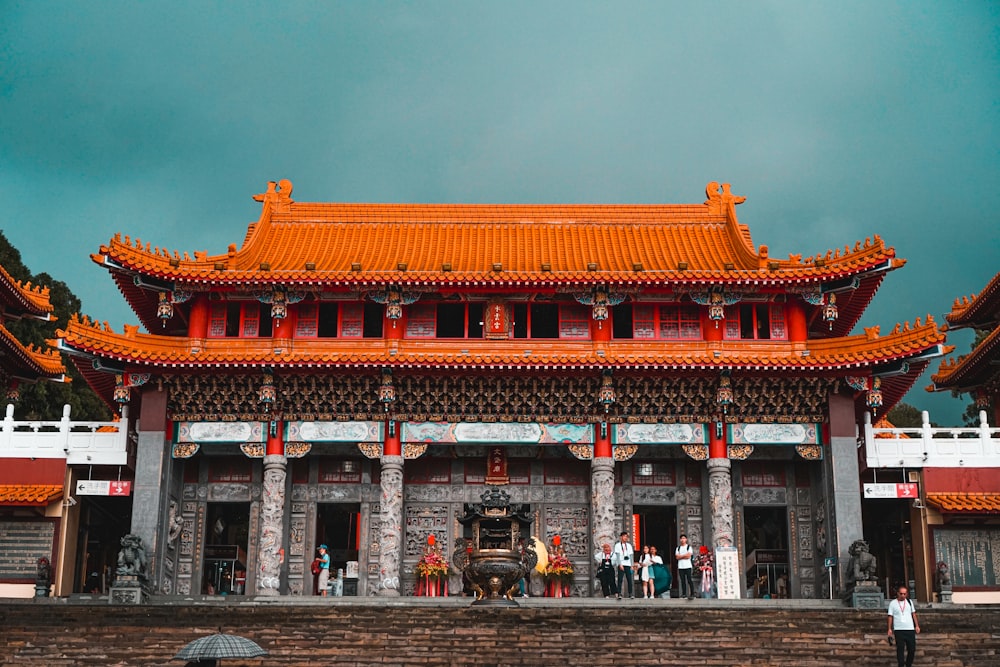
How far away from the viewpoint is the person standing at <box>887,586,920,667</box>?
17641 millimetres

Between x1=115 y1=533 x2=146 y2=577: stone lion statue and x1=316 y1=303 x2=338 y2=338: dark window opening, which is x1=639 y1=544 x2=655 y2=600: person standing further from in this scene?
x1=115 y1=533 x2=146 y2=577: stone lion statue

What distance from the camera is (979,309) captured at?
112ft

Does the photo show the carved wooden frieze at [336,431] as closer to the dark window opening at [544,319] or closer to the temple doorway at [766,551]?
the dark window opening at [544,319]

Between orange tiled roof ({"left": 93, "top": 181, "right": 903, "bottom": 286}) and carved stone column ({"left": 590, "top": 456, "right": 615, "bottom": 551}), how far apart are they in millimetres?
4148

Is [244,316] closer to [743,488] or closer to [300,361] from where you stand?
[300,361]

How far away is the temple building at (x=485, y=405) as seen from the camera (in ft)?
89.2

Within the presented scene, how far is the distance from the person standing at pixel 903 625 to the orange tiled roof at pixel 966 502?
9.53 meters

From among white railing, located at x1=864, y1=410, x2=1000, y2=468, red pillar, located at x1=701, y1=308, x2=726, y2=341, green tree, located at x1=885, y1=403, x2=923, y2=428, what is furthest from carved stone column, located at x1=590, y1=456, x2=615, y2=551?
green tree, located at x1=885, y1=403, x2=923, y2=428

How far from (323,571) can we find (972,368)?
60.2ft

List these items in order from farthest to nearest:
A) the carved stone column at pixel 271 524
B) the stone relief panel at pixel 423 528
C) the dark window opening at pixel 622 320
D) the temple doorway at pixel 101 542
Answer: the temple doorway at pixel 101 542
the dark window opening at pixel 622 320
the stone relief panel at pixel 423 528
the carved stone column at pixel 271 524

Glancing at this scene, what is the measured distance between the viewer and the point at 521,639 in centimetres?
1942

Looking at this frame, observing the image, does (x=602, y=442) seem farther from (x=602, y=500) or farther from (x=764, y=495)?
(x=764, y=495)

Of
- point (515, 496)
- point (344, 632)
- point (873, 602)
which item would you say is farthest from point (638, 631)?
point (515, 496)

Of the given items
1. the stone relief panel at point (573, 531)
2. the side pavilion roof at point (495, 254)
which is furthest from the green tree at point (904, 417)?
the stone relief panel at point (573, 531)
